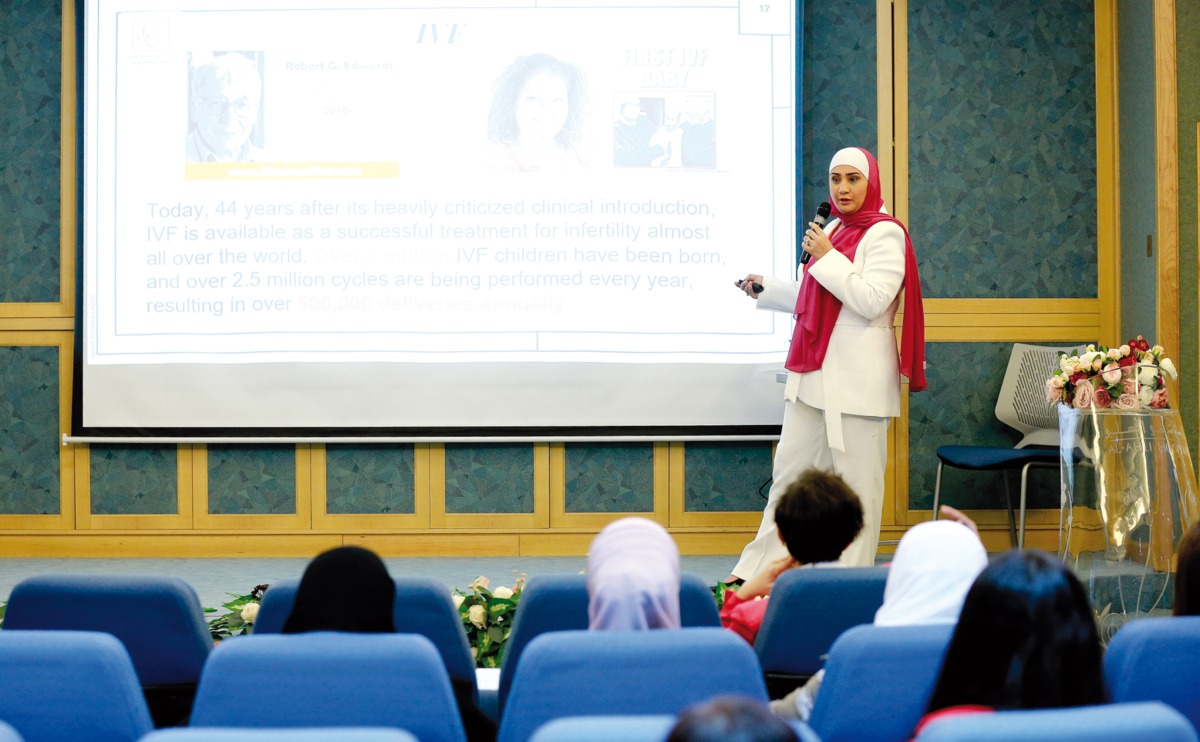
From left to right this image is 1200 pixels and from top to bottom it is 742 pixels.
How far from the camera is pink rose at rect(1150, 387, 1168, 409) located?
3389 millimetres

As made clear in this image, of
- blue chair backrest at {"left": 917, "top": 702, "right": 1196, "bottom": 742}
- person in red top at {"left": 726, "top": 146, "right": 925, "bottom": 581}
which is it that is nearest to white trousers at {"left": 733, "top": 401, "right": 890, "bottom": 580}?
person in red top at {"left": 726, "top": 146, "right": 925, "bottom": 581}

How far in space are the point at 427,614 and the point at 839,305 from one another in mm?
2231

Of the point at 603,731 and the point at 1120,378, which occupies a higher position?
the point at 1120,378

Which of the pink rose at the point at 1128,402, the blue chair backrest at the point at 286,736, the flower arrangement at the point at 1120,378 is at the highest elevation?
the flower arrangement at the point at 1120,378

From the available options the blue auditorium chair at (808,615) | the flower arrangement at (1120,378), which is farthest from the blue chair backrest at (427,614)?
the flower arrangement at (1120,378)

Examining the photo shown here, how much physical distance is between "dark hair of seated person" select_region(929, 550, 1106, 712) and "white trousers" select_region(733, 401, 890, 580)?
231 centimetres

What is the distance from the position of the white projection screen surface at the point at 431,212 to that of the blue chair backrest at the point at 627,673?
11.8 feet

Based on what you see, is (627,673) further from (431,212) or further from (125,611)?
(431,212)

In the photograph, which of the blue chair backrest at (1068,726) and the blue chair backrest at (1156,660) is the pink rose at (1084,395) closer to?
the blue chair backrest at (1156,660)

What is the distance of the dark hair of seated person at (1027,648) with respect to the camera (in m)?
1.24

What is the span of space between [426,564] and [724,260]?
5.89 feet

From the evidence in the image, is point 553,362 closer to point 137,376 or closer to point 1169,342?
point 137,376

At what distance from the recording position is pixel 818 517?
6.99 ft

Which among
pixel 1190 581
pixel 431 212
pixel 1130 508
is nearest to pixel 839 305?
pixel 1130 508
